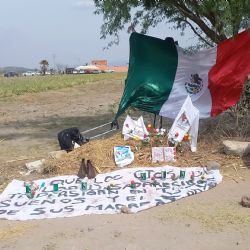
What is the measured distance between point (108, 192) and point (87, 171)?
0.83 metres

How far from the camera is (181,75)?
9211 mm

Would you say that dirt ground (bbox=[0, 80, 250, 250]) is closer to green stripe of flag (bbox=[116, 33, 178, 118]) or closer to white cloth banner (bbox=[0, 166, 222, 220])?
white cloth banner (bbox=[0, 166, 222, 220])

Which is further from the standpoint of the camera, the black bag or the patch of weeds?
the black bag

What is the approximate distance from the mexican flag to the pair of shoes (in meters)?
2.22

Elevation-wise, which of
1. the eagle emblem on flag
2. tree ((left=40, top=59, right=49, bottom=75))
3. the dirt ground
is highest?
the eagle emblem on flag

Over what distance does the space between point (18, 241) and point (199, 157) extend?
12.3ft

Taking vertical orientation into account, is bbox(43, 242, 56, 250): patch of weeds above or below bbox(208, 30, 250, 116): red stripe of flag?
below

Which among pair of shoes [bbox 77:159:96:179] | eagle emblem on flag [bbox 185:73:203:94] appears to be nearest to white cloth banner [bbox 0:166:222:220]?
pair of shoes [bbox 77:159:96:179]

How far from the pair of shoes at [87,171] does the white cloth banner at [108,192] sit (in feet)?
0.27

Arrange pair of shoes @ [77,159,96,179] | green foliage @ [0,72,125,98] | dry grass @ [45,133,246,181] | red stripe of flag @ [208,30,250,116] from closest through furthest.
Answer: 1. pair of shoes @ [77,159,96,179]
2. dry grass @ [45,133,246,181]
3. red stripe of flag @ [208,30,250,116]
4. green foliage @ [0,72,125,98]

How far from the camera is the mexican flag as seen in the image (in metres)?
8.79

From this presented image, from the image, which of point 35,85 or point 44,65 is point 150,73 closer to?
point 35,85

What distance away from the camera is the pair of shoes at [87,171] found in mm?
7302

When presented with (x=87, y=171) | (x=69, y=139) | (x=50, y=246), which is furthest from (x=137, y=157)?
(x=50, y=246)
